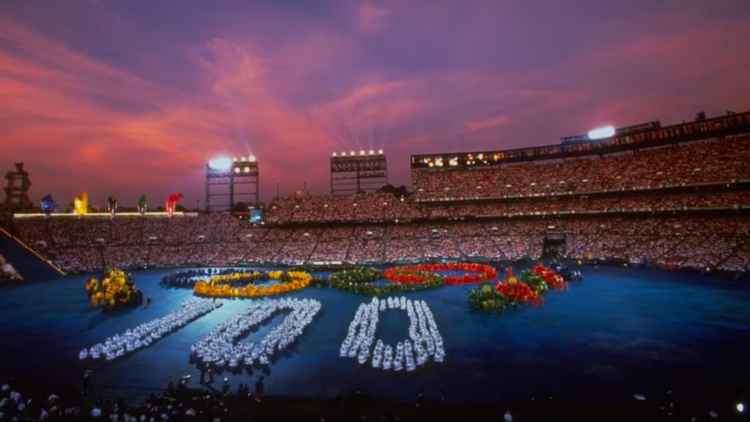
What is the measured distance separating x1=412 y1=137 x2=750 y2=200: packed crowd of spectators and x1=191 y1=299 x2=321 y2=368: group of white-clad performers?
4834 centimetres

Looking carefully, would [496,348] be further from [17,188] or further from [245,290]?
[17,188]

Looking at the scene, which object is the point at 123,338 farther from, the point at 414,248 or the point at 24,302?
the point at 414,248

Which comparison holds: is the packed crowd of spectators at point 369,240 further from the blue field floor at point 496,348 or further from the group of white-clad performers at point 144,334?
the group of white-clad performers at point 144,334

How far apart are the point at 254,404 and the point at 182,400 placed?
104 inches

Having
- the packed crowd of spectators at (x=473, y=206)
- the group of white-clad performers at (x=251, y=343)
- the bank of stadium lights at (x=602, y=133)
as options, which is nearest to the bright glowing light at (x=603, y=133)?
the bank of stadium lights at (x=602, y=133)

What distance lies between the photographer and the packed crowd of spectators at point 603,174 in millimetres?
53062

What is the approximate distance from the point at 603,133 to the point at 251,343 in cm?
6408

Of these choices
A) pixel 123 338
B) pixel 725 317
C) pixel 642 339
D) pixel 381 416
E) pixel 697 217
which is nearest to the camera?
pixel 381 416

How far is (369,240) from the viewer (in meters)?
68.1

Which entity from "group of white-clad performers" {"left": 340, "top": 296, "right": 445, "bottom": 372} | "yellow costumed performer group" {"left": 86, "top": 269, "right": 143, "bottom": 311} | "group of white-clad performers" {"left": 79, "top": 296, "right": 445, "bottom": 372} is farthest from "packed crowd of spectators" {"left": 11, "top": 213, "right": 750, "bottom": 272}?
"group of white-clad performers" {"left": 340, "top": 296, "right": 445, "bottom": 372}

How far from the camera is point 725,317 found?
83.0 feet

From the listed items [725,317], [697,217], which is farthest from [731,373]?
[697,217]

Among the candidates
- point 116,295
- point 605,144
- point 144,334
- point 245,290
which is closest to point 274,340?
point 144,334

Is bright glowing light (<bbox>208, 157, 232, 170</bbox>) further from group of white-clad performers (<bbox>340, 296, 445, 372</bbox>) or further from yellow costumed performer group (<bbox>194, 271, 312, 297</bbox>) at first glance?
group of white-clad performers (<bbox>340, 296, 445, 372</bbox>)
